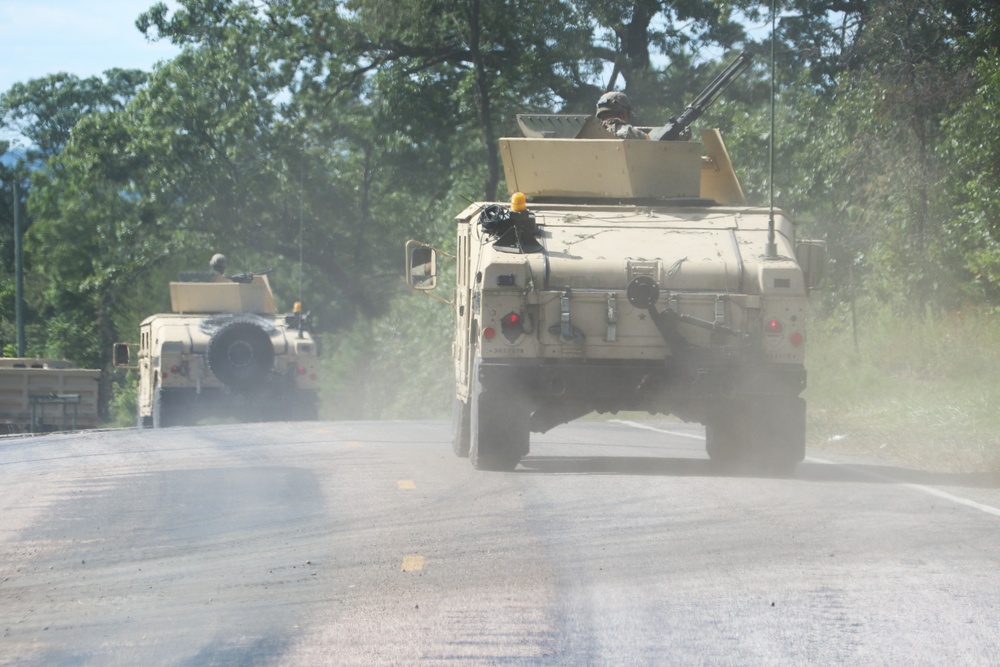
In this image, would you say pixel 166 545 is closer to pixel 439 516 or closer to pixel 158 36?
pixel 439 516

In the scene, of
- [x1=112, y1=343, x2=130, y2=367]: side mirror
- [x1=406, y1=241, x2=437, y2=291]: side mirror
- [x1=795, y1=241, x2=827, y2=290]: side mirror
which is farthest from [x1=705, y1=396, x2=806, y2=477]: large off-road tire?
[x1=112, y1=343, x2=130, y2=367]: side mirror

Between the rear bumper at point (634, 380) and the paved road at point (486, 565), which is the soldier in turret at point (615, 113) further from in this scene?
the paved road at point (486, 565)

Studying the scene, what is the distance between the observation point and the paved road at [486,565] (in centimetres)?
624

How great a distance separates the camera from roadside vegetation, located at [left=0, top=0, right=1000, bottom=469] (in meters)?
22.5

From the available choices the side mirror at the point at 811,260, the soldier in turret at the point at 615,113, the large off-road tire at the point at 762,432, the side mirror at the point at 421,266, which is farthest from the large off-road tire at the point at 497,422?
the soldier in turret at the point at 615,113

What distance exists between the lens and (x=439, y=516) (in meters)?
9.64

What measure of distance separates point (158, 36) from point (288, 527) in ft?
116

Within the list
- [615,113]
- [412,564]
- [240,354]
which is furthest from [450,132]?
[412,564]

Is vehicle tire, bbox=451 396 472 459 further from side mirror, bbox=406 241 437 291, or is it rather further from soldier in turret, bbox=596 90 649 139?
soldier in turret, bbox=596 90 649 139

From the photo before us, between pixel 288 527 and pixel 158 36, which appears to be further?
pixel 158 36

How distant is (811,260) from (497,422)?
9.67 feet

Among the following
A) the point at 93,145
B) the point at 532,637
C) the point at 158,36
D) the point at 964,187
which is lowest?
the point at 532,637

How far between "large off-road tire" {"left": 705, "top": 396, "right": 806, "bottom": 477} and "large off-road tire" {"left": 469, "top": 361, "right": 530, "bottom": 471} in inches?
63.6

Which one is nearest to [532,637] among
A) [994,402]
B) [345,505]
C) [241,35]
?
[345,505]
